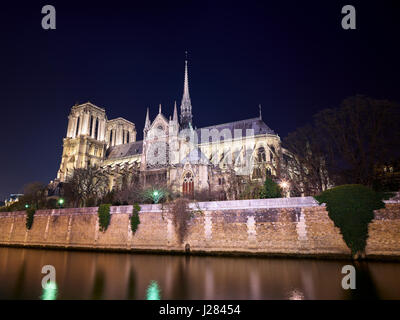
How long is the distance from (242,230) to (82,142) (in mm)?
47493

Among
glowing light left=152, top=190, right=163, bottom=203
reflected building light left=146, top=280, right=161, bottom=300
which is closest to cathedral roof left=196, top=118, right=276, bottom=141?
glowing light left=152, top=190, right=163, bottom=203

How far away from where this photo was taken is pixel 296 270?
10898 mm

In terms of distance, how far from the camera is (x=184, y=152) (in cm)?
3738

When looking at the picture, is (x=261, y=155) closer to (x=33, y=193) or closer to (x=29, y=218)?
(x=29, y=218)

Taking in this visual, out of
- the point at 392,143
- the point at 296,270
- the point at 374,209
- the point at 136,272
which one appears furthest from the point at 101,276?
the point at 392,143

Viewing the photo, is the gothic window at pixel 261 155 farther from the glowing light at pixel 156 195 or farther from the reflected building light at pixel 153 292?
the reflected building light at pixel 153 292

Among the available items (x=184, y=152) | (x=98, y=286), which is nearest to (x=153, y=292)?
(x=98, y=286)

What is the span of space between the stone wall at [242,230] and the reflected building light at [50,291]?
8527 mm

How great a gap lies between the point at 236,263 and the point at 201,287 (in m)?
4.92

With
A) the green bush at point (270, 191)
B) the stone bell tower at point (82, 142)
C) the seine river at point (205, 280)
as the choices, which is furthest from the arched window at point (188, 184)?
the stone bell tower at point (82, 142)

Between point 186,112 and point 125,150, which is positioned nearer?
point 186,112

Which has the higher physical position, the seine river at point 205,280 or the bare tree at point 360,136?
the bare tree at point 360,136

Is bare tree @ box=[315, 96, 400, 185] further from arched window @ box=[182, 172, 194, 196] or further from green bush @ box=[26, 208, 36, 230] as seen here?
green bush @ box=[26, 208, 36, 230]

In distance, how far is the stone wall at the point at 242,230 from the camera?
13.0 meters
